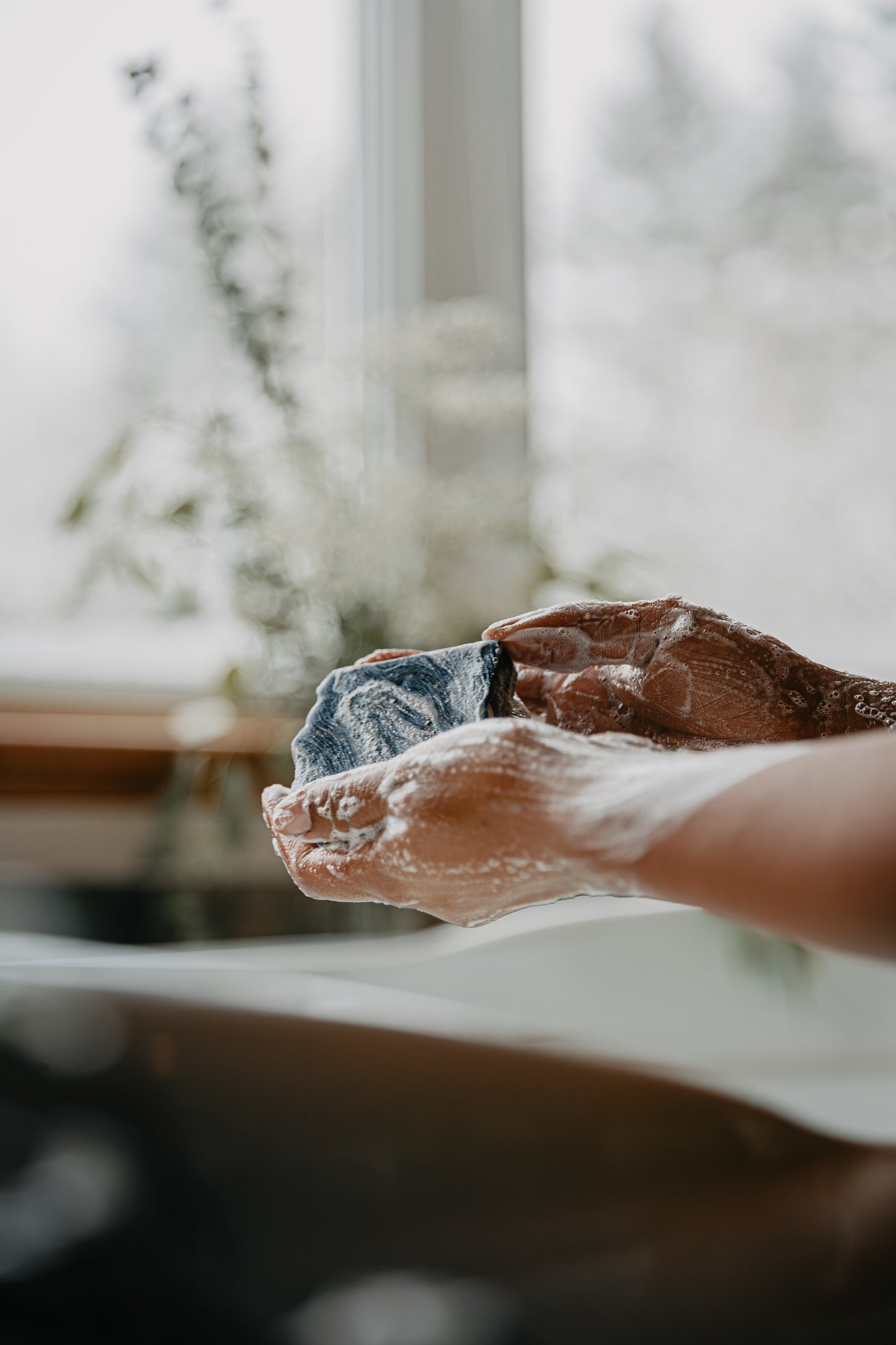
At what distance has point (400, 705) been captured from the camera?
1.05 ft

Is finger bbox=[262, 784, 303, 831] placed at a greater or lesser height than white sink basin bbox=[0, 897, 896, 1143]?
greater

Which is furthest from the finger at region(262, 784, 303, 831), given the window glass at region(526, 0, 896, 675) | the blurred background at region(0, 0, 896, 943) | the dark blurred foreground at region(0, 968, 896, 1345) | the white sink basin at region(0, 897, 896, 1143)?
the window glass at region(526, 0, 896, 675)

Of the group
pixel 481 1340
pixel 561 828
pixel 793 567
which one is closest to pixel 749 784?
pixel 561 828

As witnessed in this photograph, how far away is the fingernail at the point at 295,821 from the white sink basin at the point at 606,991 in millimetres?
408

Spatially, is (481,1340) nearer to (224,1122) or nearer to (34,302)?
(224,1122)

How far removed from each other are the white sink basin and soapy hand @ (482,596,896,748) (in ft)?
1.13

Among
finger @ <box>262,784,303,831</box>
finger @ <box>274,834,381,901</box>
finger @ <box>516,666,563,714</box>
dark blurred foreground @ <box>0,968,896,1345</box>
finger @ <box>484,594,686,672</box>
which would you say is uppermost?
finger @ <box>484,594,686,672</box>

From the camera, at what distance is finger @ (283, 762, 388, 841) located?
0.25 metres

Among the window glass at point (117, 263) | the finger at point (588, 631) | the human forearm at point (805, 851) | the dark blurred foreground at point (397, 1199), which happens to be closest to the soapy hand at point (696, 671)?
the finger at point (588, 631)

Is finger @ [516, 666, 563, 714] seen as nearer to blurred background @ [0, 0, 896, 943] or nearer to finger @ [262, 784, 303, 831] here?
finger @ [262, 784, 303, 831]

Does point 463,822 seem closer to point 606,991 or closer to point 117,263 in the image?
point 606,991

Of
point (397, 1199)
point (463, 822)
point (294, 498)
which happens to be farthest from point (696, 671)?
point (294, 498)

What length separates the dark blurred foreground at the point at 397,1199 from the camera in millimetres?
417

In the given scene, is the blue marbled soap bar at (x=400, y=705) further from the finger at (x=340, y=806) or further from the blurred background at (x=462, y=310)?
the blurred background at (x=462, y=310)
